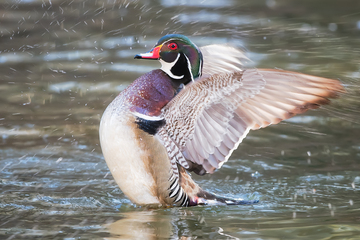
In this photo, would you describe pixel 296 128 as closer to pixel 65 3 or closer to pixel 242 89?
pixel 242 89

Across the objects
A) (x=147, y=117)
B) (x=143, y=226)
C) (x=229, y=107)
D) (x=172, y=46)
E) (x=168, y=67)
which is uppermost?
(x=172, y=46)

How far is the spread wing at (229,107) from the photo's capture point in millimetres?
3145

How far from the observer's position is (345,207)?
3732mm

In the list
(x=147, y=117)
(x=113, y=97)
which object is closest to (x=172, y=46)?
(x=147, y=117)

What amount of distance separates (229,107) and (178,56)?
57cm

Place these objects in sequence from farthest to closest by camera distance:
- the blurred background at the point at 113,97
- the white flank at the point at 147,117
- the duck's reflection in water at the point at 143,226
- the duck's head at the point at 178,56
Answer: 1. the duck's head at the point at 178,56
2. the white flank at the point at 147,117
3. the blurred background at the point at 113,97
4. the duck's reflection in water at the point at 143,226

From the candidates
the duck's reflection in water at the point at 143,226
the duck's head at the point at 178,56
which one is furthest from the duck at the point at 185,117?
the duck's reflection in water at the point at 143,226

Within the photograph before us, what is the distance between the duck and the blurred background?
219mm

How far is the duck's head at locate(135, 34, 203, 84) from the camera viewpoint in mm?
3689

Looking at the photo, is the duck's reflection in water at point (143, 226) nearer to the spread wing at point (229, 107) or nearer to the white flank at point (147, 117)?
the spread wing at point (229, 107)

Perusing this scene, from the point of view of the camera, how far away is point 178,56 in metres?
3.70

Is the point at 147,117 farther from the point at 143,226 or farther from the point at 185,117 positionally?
the point at 143,226

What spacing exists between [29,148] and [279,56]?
3.40 meters

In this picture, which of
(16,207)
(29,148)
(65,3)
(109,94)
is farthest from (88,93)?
(16,207)
